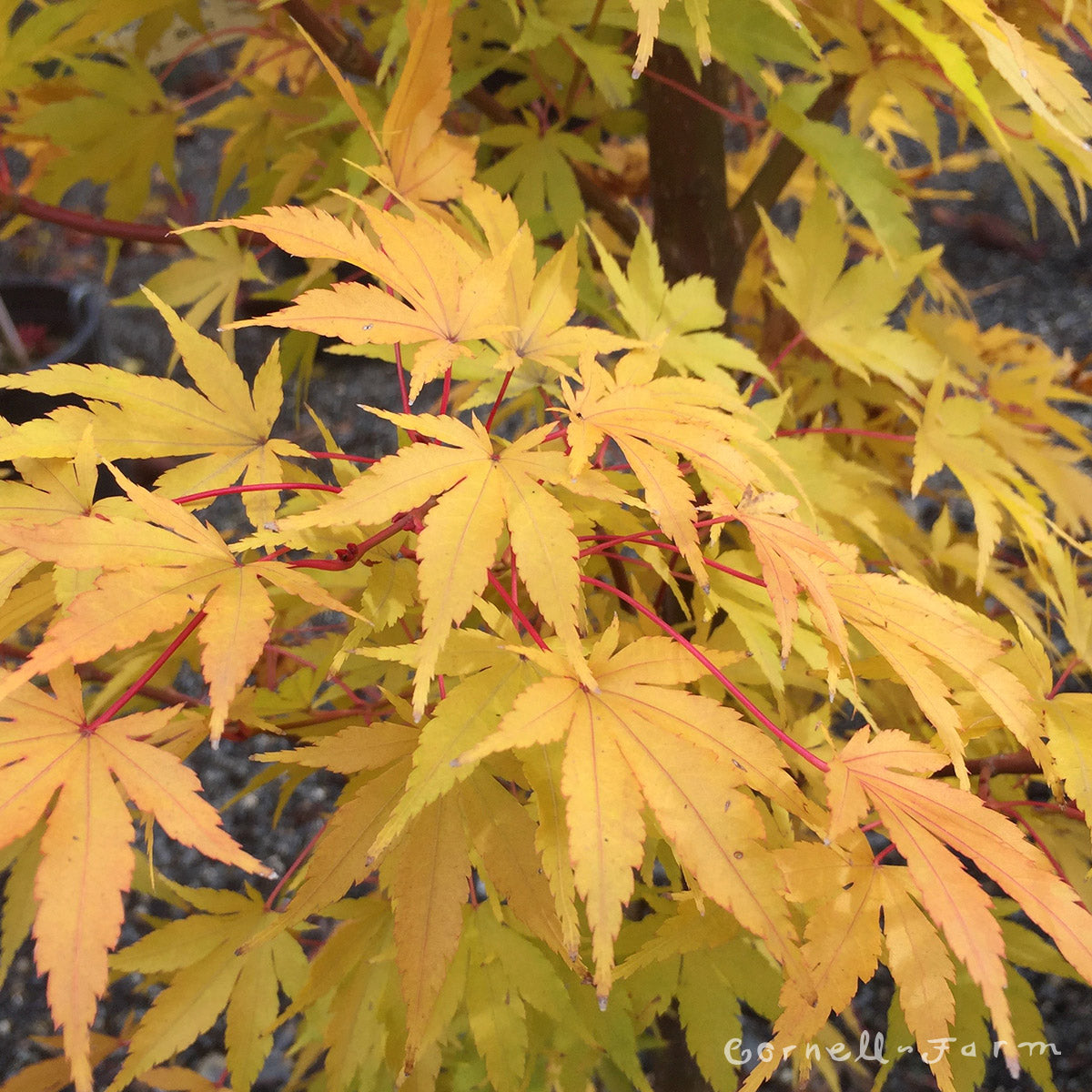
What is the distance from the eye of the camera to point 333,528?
1.51ft

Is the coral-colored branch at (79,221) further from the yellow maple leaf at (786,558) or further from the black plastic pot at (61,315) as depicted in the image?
the black plastic pot at (61,315)

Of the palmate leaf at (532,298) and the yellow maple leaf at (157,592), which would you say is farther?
the palmate leaf at (532,298)

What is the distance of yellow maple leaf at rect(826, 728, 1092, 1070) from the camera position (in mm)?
401

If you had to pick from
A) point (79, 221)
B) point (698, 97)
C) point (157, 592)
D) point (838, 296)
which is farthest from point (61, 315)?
point (157, 592)

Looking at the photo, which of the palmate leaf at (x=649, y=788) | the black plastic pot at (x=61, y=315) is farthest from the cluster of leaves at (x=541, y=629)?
the black plastic pot at (x=61, y=315)

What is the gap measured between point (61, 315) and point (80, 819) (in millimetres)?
2782

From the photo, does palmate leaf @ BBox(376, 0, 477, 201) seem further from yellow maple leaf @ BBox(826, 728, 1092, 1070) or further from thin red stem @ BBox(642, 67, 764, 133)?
yellow maple leaf @ BBox(826, 728, 1092, 1070)

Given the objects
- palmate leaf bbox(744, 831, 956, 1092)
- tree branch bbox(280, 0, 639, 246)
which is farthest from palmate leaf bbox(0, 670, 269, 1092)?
tree branch bbox(280, 0, 639, 246)

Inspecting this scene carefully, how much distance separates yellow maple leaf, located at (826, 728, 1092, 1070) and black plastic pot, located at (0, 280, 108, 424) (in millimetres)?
2440

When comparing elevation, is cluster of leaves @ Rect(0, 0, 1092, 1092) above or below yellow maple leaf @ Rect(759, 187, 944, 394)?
below

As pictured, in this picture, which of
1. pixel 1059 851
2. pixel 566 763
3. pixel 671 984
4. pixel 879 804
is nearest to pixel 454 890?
pixel 566 763

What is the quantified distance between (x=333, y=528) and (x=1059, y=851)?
23.4 inches

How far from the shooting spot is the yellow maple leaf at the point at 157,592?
0.36 metres

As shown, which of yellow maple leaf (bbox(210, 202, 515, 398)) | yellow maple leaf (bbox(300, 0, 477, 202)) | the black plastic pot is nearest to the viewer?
yellow maple leaf (bbox(210, 202, 515, 398))
